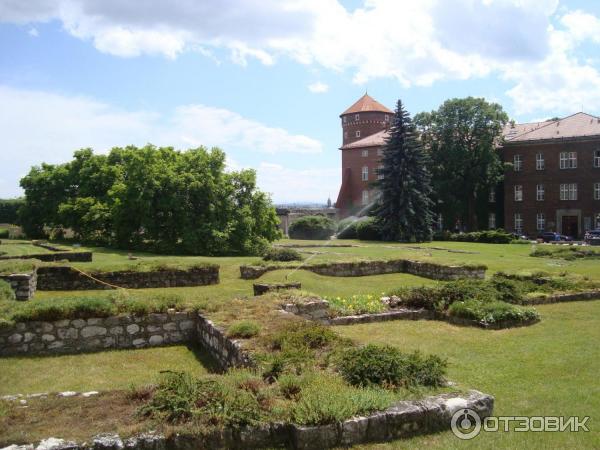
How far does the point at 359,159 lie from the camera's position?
75000 millimetres

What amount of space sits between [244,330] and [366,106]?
75290mm

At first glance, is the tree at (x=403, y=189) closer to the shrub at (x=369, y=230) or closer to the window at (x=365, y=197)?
the shrub at (x=369, y=230)

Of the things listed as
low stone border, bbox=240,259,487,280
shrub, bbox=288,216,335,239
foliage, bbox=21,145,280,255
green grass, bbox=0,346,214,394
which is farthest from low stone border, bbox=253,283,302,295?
shrub, bbox=288,216,335,239

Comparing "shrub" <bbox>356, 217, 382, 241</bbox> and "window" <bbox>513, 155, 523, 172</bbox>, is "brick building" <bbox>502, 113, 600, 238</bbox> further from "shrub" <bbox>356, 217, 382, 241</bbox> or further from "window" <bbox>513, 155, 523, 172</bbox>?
"shrub" <bbox>356, 217, 382, 241</bbox>

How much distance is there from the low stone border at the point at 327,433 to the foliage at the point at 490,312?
592cm

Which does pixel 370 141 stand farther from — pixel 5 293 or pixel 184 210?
pixel 5 293

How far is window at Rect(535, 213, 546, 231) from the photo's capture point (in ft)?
186

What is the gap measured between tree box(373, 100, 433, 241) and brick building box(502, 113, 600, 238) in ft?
44.1

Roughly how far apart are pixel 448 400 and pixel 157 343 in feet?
20.4

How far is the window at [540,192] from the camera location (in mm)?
56750

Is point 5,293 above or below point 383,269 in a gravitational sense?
above

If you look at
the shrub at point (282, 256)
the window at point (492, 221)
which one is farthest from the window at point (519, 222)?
the shrub at point (282, 256)

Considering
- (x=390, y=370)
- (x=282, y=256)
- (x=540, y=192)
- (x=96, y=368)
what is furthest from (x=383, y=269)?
(x=540, y=192)

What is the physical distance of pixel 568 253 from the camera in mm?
28406
